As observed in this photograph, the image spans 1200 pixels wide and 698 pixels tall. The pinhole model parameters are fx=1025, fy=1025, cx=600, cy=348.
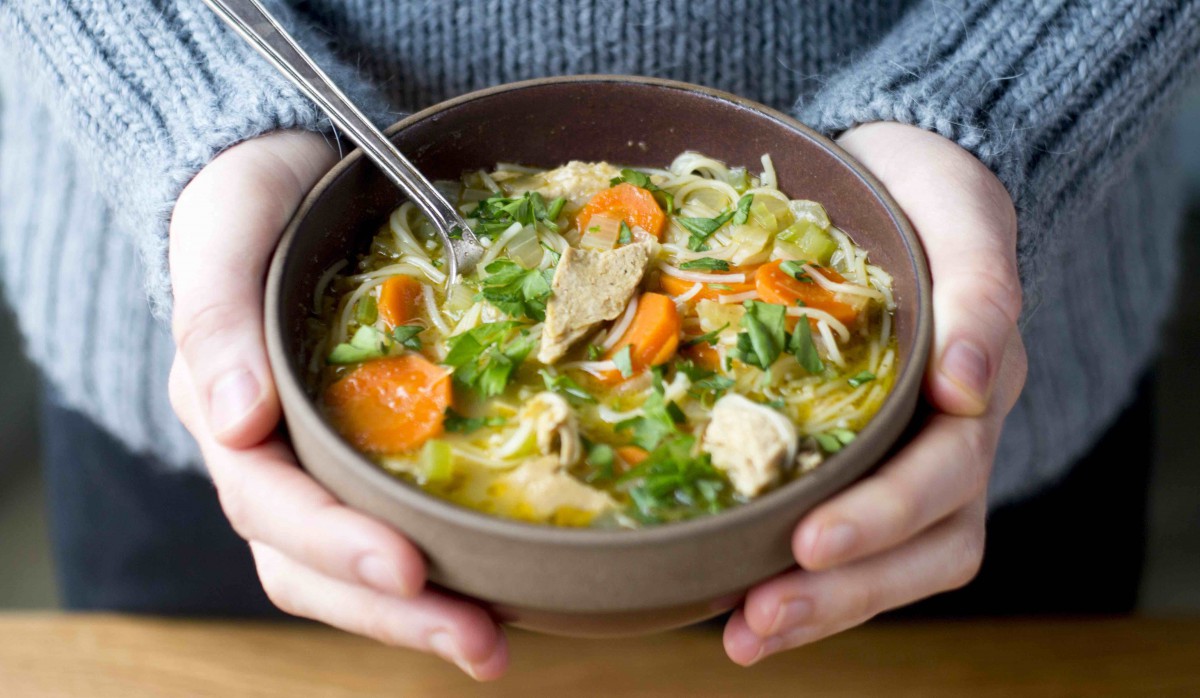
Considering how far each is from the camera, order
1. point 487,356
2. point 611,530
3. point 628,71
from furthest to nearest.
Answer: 1. point 628,71
2. point 487,356
3. point 611,530

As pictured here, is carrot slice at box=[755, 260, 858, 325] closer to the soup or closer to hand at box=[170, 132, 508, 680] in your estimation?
the soup

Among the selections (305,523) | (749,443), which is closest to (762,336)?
(749,443)

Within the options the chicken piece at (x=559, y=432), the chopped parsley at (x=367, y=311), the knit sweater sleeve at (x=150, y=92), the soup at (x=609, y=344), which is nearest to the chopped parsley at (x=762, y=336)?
the soup at (x=609, y=344)

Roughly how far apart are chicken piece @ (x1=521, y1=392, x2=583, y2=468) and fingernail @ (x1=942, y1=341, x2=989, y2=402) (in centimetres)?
66

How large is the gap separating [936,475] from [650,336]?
599mm

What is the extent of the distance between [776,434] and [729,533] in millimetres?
291

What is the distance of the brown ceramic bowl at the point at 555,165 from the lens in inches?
59.0

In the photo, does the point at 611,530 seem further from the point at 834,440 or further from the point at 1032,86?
the point at 1032,86

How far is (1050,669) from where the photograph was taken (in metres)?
3.03

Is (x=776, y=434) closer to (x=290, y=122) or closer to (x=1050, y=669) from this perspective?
(x=290, y=122)

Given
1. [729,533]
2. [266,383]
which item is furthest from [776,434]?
[266,383]

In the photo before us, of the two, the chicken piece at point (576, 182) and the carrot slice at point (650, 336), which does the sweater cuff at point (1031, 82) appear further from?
the carrot slice at point (650, 336)

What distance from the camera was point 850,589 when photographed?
184 cm

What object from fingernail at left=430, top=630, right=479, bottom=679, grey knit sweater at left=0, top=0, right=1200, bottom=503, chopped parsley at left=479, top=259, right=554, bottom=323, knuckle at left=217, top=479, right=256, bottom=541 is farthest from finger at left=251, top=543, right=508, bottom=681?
grey knit sweater at left=0, top=0, right=1200, bottom=503
